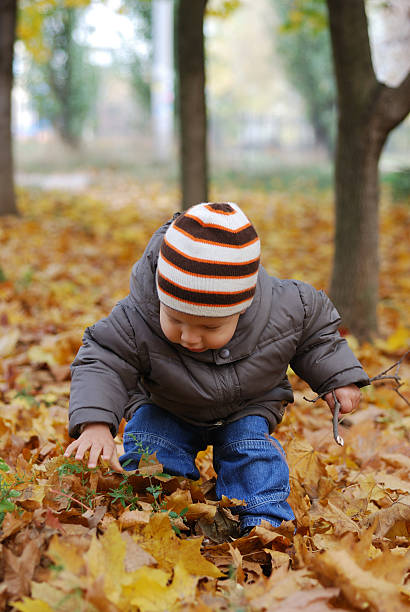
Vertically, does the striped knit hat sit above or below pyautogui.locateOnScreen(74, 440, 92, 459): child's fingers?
above

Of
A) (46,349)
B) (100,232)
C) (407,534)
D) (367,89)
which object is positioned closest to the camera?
(407,534)

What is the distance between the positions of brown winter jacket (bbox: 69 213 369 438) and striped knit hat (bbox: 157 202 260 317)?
7.5 inches

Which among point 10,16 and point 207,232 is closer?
point 207,232

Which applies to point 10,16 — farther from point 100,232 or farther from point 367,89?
point 367,89

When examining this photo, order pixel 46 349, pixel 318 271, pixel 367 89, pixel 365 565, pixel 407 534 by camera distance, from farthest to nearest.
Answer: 1. pixel 318 271
2. pixel 367 89
3. pixel 46 349
4. pixel 407 534
5. pixel 365 565

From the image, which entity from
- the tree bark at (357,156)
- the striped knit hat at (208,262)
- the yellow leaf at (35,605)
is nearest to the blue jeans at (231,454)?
the striped knit hat at (208,262)

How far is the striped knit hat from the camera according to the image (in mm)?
1833

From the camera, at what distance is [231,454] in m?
2.20

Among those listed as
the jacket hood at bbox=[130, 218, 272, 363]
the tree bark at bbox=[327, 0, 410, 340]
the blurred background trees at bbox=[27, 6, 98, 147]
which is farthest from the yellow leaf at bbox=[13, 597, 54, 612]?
the blurred background trees at bbox=[27, 6, 98, 147]

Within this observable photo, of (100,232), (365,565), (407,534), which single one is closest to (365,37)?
(407,534)

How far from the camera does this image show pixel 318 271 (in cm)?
662

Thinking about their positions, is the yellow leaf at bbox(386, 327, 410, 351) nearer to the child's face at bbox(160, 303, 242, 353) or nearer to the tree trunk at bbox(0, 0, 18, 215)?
the child's face at bbox(160, 303, 242, 353)

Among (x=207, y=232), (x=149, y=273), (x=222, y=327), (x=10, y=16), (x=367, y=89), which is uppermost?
(x=10, y=16)

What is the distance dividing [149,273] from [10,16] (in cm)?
791
